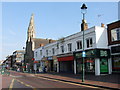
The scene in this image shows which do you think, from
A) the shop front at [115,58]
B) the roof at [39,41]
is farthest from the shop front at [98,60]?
the roof at [39,41]

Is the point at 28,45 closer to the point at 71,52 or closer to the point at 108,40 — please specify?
the point at 71,52

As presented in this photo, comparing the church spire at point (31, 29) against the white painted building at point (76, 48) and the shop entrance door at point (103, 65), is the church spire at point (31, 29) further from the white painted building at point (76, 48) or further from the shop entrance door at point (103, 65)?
the shop entrance door at point (103, 65)

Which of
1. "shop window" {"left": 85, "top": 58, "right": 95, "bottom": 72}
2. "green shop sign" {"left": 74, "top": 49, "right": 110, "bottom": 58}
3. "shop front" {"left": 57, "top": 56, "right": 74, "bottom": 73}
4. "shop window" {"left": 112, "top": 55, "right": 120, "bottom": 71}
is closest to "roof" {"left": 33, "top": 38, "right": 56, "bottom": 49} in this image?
"shop front" {"left": 57, "top": 56, "right": 74, "bottom": 73}

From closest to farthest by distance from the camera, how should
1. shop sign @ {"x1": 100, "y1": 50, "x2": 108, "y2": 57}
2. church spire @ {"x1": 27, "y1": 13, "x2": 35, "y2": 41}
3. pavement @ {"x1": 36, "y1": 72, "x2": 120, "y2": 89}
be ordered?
pavement @ {"x1": 36, "y1": 72, "x2": 120, "y2": 89} < shop sign @ {"x1": 100, "y1": 50, "x2": 108, "y2": 57} < church spire @ {"x1": 27, "y1": 13, "x2": 35, "y2": 41}

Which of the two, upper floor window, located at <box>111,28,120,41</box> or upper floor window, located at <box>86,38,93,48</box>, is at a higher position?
upper floor window, located at <box>111,28,120,41</box>

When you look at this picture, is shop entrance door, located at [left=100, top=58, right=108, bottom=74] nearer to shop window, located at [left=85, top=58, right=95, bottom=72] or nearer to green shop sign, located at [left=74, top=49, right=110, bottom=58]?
green shop sign, located at [left=74, top=49, right=110, bottom=58]

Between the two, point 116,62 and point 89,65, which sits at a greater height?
point 116,62

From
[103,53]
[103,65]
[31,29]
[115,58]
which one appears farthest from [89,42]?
[31,29]

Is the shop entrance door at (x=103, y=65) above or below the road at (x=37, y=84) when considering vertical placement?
above

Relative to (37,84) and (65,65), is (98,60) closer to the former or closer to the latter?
(65,65)

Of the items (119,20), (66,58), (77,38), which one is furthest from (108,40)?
(66,58)

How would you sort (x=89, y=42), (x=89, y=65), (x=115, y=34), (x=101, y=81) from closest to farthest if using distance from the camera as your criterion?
(x=101, y=81), (x=115, y=34), (x=89, y=65), (x=89, y=42)

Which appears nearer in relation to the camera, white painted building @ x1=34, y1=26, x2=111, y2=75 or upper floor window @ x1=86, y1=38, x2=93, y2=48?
white painted building @ x1=34, y1=26, x2=111, y2=75

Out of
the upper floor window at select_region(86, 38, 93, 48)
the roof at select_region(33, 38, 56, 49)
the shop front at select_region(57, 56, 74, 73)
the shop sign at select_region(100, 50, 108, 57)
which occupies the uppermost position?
the roof at select_region(33, 38, 56, 49)
